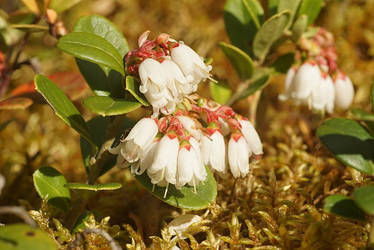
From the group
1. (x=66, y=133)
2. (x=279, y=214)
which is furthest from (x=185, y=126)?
(x=66, y=133)

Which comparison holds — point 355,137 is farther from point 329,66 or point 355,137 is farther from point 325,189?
point 329,66

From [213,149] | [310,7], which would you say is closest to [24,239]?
[213,149]

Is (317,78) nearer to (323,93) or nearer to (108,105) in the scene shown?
(323,93)

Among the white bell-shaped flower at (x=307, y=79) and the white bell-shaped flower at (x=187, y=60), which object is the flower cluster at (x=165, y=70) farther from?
the white bell-shaped flower at (x=307, y=79)

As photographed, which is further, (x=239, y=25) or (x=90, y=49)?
(x=239, y=25)

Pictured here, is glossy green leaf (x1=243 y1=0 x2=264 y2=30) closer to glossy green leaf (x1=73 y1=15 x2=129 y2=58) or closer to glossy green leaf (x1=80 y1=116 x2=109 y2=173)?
glossy green leaf (x1=73 y1=15 x2=129 y2=58)

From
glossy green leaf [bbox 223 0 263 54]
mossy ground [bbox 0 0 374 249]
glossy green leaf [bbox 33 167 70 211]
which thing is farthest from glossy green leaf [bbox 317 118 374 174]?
glossy green leaf [bbox 33 167 70 211]
